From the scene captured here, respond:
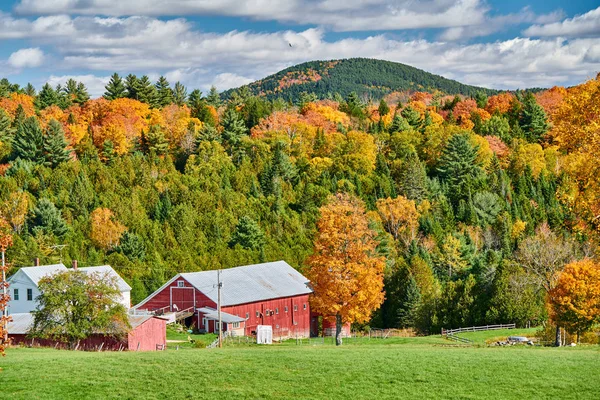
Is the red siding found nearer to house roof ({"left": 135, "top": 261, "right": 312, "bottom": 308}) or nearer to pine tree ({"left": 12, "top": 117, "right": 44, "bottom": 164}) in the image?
house roof ({"left": 135, "top": 261, "right": 312, "bottom": 308})

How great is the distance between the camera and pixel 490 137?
12188 cm

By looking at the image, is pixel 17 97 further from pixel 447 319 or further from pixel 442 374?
pixel 442 374

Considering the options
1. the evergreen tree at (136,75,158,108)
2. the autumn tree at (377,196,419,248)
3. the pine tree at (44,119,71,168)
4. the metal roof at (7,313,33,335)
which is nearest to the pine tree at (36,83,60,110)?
the evergreen tree at (136,75,158,108)

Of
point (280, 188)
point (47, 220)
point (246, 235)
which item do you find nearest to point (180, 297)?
point (246, 235)

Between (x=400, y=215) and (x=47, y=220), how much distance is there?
4241 centimetres

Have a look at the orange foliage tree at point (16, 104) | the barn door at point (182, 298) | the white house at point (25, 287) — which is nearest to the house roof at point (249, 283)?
the barn door at point (182, 298)

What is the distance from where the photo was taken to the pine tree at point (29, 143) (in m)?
94.5

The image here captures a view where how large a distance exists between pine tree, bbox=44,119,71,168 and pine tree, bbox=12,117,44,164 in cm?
76

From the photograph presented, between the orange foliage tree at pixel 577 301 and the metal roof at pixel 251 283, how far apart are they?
92.2 ft

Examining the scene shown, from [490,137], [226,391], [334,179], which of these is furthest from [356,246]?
[490,137]

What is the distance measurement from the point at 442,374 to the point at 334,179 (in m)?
78.2

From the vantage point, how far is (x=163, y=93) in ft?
424

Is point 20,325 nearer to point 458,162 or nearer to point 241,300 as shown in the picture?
point 241,300

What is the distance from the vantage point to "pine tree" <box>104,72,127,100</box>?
124 meters
